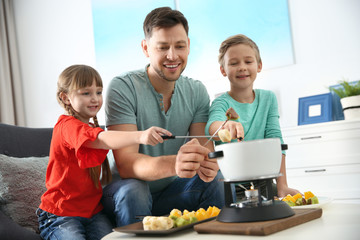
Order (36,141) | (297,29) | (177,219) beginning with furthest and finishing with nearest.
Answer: (297,29) < (36,141) < (177,219)

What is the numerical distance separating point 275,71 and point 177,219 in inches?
114

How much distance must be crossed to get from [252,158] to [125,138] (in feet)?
1.85

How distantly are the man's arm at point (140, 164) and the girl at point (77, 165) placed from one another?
112mm

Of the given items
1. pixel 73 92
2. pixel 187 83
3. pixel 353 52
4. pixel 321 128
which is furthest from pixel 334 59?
pixel 73 92

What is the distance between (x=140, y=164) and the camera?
159 cm

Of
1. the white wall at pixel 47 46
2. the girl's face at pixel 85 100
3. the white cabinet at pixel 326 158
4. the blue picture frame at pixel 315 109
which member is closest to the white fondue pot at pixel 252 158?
the girl's face at pixel 85 100

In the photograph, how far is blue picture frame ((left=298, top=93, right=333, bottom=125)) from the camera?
11.0 feet

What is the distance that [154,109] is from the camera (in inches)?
74.8

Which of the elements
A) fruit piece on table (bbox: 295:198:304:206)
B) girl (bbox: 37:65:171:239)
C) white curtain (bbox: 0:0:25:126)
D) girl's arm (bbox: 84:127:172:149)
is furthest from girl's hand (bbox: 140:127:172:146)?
white curtain (bbox: 0:0:25:126)

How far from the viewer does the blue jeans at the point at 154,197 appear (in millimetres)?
1486

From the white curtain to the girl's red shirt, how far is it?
344cm

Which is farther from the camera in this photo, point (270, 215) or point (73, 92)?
point (73, 92)

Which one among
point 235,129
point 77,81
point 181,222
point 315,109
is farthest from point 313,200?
point 315,109

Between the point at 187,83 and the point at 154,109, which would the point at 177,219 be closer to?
the point at 154,109
